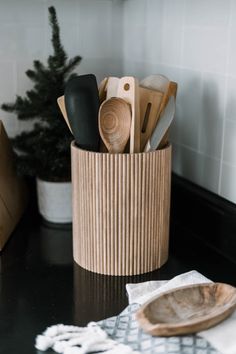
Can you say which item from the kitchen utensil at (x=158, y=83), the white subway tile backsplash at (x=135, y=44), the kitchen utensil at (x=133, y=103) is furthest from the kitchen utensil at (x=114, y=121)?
the white subway tile backsplash at (x=135, y=44)

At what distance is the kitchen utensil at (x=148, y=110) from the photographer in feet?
3.07

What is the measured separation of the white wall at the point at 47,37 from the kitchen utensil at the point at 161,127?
0.38 meters

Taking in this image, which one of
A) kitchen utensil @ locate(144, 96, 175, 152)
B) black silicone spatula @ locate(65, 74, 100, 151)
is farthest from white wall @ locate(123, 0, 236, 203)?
black silicone spatula @ locate(65, 74, 100, 151)

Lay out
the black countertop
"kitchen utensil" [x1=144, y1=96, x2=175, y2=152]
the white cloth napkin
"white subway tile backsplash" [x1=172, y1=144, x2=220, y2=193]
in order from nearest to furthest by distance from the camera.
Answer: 1. the white cloth napkin
2. the black countertop
3. "kitchen utensil" [x1=144, y1=96, x2=175, y2=152]
4. "white subway tile backsplash" [x1=172, y1=144, x2=220, y2=193]

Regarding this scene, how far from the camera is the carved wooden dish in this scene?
2.32 feet

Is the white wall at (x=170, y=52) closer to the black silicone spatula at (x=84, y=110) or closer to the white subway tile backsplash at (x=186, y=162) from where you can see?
the white subway tile backsplash at (x=186, y=162)

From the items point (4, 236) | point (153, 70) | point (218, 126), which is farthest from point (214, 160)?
point (4, 236)

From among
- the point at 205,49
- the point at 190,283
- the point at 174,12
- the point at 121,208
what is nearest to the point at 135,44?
the point at 174,12

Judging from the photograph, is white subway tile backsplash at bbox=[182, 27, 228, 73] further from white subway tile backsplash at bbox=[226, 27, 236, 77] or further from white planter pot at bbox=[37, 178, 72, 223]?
white planter pot at bbox=[37, 178, 72, 223]

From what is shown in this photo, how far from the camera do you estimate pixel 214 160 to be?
1.03 meters

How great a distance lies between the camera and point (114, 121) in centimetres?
89

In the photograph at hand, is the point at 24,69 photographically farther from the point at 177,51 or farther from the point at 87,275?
the point at 87,275

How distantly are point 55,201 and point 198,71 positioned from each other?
0.36 metres

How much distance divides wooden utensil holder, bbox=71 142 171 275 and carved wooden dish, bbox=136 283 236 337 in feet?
0.49
